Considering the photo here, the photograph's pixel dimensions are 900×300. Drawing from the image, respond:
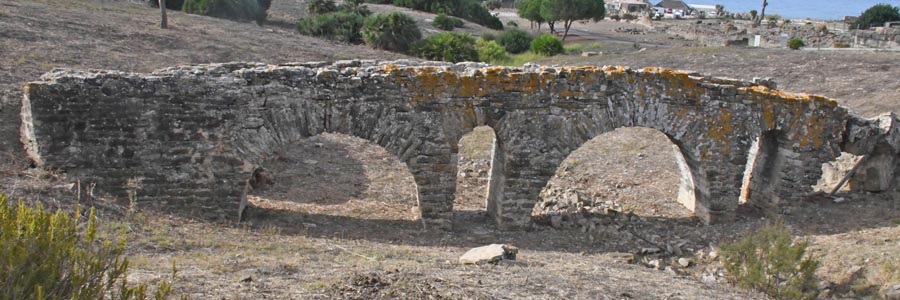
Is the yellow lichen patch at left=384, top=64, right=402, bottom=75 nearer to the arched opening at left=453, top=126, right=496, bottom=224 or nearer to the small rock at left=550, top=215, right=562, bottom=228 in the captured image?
the arched opening at left=453, top=126, right=496, bottom=224

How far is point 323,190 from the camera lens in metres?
A: 12.3

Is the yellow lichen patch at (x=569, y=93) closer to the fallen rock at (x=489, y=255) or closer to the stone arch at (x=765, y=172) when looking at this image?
the fallen rock at (x=489, y=255)

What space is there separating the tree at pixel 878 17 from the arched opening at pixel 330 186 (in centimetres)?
3964

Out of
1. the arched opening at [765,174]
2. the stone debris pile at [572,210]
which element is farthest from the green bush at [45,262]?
the arched opening at [765,174]

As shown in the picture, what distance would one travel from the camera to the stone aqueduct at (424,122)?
9.50 meters

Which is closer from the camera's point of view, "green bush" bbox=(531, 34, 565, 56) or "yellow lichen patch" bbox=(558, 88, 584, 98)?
"yellow lichen patch" bbox=(558, 88, 584, 98)

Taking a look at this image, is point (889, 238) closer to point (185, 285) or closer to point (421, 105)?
point (421, 105)

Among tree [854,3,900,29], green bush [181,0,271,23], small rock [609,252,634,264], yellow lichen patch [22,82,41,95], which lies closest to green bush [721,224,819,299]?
small rock [609,252,634,264]

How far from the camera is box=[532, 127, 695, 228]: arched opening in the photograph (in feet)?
38.4

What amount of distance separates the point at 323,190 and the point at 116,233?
4.32 m

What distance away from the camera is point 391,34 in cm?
2658

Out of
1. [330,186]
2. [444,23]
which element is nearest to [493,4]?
[444,23]

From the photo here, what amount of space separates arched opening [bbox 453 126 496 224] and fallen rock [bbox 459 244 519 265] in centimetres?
227

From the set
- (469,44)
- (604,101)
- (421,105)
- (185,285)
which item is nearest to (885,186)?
(604,101)
